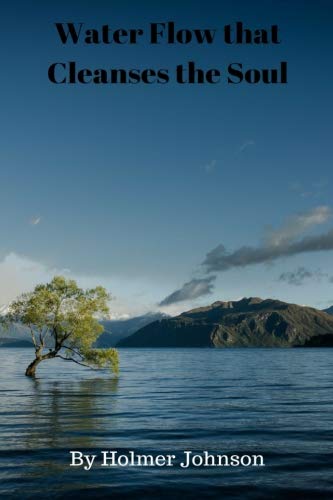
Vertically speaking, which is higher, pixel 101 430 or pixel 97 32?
pixel 97 32

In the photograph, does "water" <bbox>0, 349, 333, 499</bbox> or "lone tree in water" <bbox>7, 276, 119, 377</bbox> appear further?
"lone tree in water" <bbox>7, 276, 119, 377</bbox>

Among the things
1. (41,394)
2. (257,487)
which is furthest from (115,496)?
(41,394)

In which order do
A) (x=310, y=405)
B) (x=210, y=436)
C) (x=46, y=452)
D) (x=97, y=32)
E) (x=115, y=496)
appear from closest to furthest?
(x=115, y=496), (x=46, y=452), (x=210, y=436), (x=97, y=32), (x=310, y=405)

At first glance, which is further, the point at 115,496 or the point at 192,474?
the point at 192,474

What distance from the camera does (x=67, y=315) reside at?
72.3 meters

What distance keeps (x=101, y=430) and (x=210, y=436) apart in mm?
7183

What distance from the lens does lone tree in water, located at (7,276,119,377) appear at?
237 feet

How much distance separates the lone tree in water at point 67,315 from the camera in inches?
2842

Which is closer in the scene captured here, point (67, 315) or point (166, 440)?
point (166, 440)

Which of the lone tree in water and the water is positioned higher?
the lone tree in water

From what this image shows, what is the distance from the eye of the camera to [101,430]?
32.3 m

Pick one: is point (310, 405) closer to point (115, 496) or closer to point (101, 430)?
point (101, 430)

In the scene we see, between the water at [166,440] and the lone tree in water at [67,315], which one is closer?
the water at [166,440]

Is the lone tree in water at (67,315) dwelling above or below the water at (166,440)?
above
